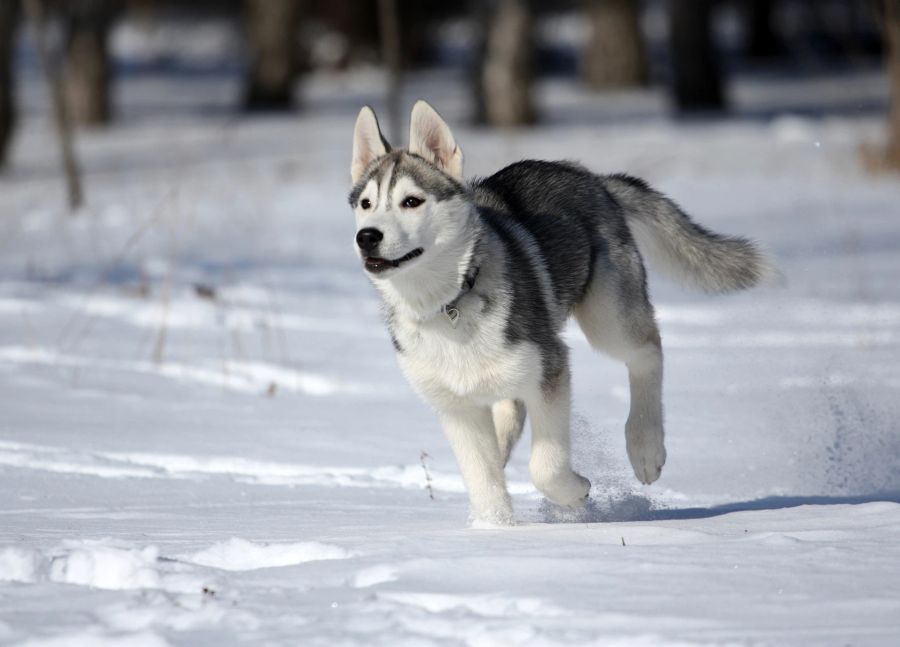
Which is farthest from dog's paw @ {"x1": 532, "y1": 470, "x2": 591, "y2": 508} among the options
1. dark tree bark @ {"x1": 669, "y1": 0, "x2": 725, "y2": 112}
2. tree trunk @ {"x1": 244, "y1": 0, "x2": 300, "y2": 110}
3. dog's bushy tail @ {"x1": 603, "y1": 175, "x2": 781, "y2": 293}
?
tree trunk @ {"x1": 244, "y1": 0, "x2": 300, "y2": 110}

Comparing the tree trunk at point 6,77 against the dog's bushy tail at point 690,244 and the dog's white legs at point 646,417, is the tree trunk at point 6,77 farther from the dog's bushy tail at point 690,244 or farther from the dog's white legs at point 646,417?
the dog's white legs at point 646,417

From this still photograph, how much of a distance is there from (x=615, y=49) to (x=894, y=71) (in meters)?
12.5

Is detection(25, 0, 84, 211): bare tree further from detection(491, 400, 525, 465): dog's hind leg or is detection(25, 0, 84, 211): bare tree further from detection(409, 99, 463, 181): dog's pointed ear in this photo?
detection(409, 99, 463, 181): dog's pointed ear

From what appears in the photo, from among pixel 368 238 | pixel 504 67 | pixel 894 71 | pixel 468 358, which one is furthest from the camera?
pixel 504 67

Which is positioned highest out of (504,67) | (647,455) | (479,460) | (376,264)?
(376,264)

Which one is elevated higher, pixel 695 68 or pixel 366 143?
pixel 366 143

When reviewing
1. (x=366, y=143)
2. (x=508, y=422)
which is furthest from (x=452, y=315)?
(x=508, y=422)

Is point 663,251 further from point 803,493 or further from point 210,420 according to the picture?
point 210,420

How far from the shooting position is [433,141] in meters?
4.45

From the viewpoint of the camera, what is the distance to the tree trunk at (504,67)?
17641 millimetres

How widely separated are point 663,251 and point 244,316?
3.34 m

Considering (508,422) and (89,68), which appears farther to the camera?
(89,68)

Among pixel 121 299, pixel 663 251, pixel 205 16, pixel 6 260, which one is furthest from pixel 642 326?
pixel 205 16

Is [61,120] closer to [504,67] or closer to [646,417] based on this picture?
[504,67]
